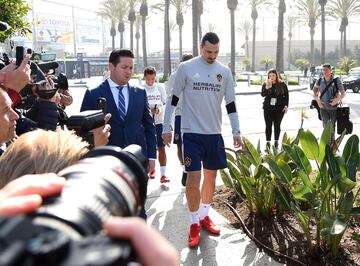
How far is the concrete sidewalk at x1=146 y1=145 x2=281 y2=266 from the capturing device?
3.62m

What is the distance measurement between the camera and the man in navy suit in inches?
97.0

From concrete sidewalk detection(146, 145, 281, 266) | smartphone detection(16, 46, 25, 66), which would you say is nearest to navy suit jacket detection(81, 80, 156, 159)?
smartphone detection(16, 46, 25, 66)

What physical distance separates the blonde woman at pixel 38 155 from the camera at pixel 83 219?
0.25 metres

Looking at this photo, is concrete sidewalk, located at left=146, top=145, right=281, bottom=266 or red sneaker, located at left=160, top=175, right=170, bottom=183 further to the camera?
red sneaker, located at left=160, top=175, right=170, bottom=183

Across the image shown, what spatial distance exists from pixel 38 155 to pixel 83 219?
0.60 meters

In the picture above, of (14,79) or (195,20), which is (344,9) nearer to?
(195,20)

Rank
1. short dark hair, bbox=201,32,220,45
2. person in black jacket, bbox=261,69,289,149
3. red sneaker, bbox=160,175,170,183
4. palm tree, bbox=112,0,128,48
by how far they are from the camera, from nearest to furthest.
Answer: short dark hair, bbox=201,32,220,45, red sneaker, bbox=160,175,170,183, person in black jacket, bbox=261,69,289,149, palm tree, bbox=112,0,128,48

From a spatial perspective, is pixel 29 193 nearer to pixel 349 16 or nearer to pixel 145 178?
pixel 145 178

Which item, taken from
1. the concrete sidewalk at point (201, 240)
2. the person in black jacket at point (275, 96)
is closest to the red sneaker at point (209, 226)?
the concrete sidewalk at point (201, 240)

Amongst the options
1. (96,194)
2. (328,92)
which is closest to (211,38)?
(96,194)

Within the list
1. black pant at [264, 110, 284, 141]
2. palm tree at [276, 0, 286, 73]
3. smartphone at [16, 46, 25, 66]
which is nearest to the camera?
smartphone at [16, 46, 25, 66]

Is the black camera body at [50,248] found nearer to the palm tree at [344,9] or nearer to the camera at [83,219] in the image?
the camera at [83,219]

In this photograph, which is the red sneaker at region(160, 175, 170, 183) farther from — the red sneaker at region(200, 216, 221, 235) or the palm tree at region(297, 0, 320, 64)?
the palm tree at region(297, 0, 320, 64)

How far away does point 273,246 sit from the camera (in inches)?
147
